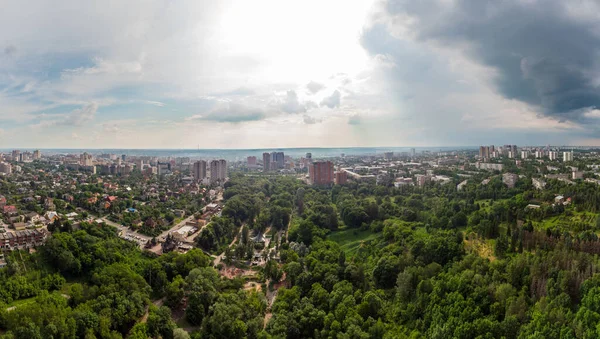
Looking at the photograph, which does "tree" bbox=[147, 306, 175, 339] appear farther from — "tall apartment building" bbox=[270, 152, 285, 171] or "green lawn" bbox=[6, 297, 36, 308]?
"tall apartment building" bbox=[270, 152, 285, 171]

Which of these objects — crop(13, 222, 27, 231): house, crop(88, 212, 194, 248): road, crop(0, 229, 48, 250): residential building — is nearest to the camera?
crop(0, 229, 48, 250): residential building

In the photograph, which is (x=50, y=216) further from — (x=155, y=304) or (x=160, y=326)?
(x=160, y=326)

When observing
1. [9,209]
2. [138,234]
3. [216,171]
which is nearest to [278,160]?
[216,171]

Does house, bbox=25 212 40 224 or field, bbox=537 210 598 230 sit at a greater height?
field, bbox=537 210 598 230

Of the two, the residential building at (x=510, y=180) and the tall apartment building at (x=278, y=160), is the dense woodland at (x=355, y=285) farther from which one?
the tall apartment building at (x=278, y=160)

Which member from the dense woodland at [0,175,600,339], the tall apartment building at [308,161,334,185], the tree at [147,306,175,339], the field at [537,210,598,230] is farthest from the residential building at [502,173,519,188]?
the tree at [147,306,175,339]

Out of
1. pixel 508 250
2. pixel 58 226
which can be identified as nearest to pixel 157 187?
pixel 58 226

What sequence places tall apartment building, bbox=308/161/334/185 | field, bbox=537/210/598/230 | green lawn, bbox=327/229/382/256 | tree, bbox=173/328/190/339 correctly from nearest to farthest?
tree, bbox=173/328/190/339 < field, bbox=537/210/598/230 < green lawn, bbox=327/229/382/256 < tall apartment building, bbox=308/161/334/185

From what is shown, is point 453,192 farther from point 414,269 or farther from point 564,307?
point 564,307
